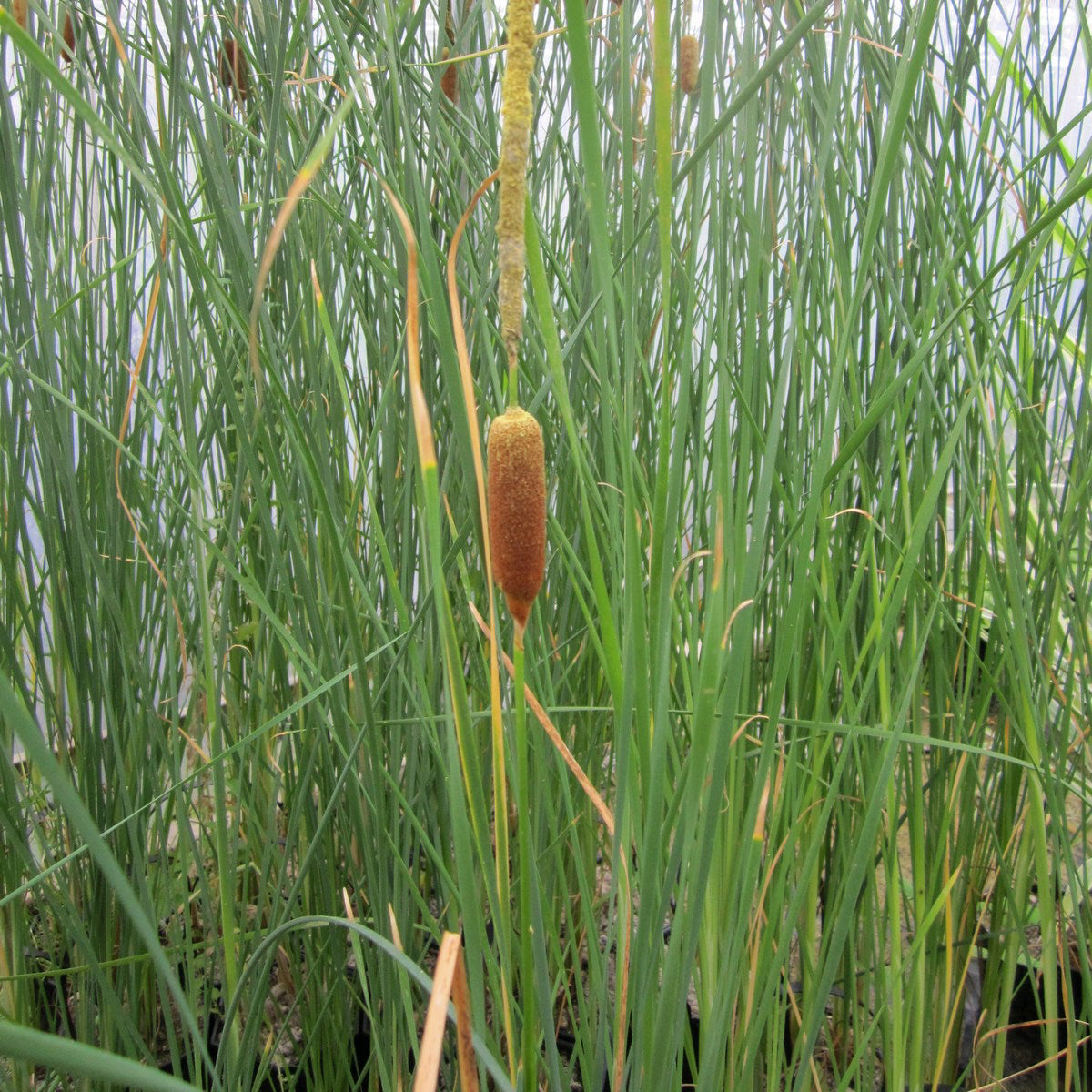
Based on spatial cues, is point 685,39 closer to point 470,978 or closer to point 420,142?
point 420,142

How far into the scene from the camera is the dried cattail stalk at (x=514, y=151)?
0.88 feet

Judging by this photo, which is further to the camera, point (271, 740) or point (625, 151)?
point (271, 740)

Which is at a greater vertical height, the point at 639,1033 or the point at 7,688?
the point at 7,688

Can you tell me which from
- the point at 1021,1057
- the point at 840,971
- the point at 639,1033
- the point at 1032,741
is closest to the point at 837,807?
the point at 1032,741

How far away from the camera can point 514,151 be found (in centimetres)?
27

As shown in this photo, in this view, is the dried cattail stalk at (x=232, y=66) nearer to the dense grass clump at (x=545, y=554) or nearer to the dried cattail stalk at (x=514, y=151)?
the dense grass clump at (x=545, y=554)

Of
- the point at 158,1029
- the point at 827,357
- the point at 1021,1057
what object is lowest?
the point at 1021,1057

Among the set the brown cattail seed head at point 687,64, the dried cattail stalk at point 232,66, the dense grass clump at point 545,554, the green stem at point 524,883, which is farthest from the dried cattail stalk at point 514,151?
the dried cattail stalk at point 232,66

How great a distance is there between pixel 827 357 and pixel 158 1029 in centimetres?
89

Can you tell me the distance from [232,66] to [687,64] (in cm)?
41

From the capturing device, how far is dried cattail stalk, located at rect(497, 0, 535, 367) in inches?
10.6

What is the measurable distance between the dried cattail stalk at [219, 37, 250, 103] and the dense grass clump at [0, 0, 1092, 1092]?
14 millimetres

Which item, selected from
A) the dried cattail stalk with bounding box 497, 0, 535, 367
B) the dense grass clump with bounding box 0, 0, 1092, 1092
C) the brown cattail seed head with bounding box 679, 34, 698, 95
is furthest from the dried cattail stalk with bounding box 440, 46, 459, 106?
the dried cattail stalk with bounding box 497, 0, 535, 367

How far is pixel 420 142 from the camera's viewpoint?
684 millimetres
